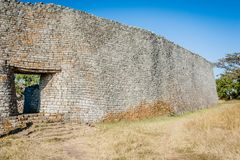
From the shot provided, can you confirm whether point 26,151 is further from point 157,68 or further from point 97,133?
point 157,68

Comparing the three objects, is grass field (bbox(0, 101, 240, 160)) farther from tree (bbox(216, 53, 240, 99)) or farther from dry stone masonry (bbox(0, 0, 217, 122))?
tree (bbox(216, 53, 240, 99))

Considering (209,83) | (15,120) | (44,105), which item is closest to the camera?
(15,120)

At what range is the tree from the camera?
35906 mm

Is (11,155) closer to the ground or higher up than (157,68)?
closer to the ground

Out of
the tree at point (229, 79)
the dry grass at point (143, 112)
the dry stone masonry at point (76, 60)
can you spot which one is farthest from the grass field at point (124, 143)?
the tree at point (229, 79)

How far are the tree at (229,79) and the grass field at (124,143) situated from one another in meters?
25.4

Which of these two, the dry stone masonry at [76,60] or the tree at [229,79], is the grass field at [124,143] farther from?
the tree at [229,79]

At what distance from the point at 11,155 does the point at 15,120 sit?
12.5 feet

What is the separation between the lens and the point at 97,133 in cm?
1155

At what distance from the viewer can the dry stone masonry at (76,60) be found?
1244 centimetres

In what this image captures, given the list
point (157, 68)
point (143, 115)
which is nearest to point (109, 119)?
point (143, 115)

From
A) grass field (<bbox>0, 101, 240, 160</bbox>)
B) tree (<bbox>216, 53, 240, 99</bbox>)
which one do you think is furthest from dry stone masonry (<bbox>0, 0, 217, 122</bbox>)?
tree (<bbox>216, 53, 240, 99</bbox>)

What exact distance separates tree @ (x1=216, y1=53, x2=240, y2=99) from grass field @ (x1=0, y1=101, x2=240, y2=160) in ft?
83.2

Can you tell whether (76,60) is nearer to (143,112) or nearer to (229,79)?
(143,112)
